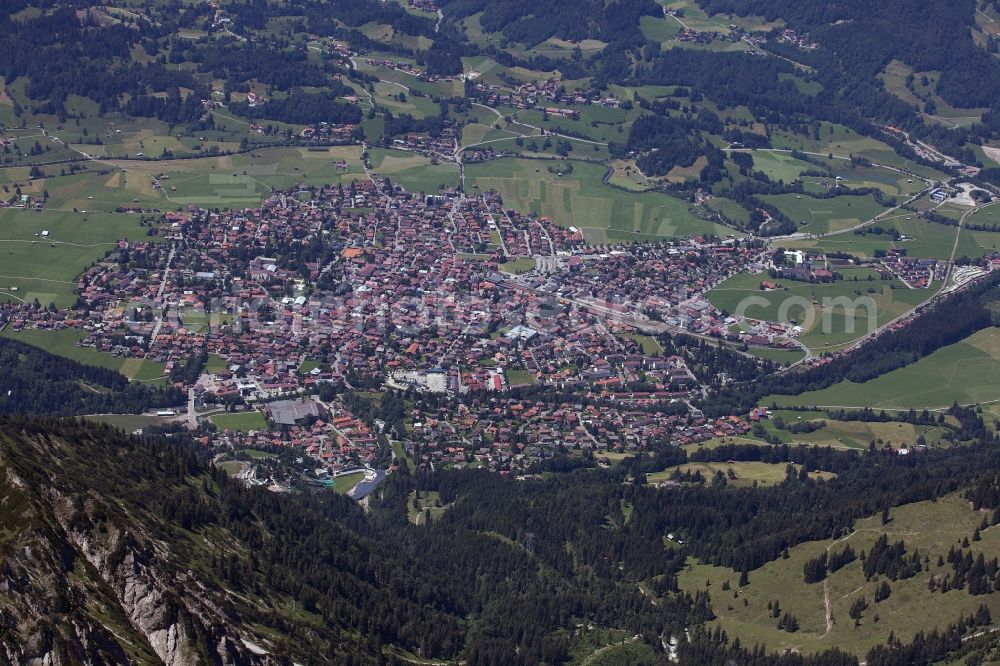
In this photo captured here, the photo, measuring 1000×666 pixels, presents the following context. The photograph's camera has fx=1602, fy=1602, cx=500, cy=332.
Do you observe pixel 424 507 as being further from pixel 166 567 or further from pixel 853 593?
pixel 166 567

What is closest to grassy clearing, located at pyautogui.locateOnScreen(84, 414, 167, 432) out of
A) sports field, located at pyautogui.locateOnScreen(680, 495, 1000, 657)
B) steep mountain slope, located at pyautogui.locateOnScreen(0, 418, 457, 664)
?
steep mountain slope, located at pyautogui.locateOnScreen(0, 418, 457, 664)

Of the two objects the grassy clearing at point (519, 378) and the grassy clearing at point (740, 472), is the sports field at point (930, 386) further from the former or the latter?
the grassy clearing at point (519, 378)

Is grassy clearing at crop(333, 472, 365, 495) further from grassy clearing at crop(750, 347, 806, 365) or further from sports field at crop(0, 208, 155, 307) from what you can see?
grassy clearing at crop(750, 347, 806, 365)

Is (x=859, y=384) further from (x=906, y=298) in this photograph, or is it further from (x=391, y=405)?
(x=391, y=405)

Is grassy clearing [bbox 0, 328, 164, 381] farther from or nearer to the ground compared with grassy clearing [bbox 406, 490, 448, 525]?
nearer to the ground

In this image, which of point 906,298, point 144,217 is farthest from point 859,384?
point 144,217

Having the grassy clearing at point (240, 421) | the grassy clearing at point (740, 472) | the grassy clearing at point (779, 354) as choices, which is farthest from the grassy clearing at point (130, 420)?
the grassy clearing at point (779, 354)

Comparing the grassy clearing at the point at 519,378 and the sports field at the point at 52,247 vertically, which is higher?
the grassy clearing at the point at 519,378
